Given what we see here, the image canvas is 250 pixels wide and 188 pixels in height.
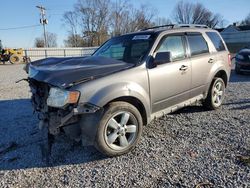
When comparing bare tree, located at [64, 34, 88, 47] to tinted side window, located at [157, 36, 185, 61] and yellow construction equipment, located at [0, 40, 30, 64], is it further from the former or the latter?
tinted side window, located at [157, 36, 185, 61]

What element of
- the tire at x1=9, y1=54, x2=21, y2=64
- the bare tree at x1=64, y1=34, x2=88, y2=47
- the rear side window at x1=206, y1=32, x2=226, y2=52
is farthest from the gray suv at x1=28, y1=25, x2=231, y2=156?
the bare tree at x1=64, y1=34, x2=88, y2=47

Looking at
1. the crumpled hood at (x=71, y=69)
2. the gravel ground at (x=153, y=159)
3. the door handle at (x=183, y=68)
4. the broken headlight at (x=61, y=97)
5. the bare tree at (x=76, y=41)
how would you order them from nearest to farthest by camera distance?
the gravel ground at (x=153, y=159), the broken headlight at (x=61, y=97), the crumpled hood at (x=71, y=69), the door handle at (x=183, y=68), the bare tree at (x=76, y=41)

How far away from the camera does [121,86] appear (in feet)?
12.6

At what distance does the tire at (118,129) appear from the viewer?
3.71 meters

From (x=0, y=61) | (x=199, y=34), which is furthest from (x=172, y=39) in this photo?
(x=0, y=61)

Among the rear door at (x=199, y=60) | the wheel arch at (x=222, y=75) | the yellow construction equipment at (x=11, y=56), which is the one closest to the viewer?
the rear door at (x=199, y=60)

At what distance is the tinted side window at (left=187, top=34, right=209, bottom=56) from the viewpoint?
526cm

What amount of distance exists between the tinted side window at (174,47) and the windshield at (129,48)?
232 mm

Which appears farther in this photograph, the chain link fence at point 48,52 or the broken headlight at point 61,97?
the chain link fence at point 48,52

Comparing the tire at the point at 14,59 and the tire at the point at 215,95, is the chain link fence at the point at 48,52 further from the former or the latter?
the tire at the point at 215,95

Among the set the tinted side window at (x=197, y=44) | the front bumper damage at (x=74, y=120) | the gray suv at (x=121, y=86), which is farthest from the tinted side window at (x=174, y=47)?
the front bumper damage at (x=74, y=120)

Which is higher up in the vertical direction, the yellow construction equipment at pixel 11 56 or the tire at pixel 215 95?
the yellow construction equipment at pixel 11 56

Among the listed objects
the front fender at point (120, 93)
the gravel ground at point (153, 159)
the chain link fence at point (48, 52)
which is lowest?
the gravel ground at point (153, 159)

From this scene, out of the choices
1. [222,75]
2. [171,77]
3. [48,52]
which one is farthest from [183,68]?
[48,52]
